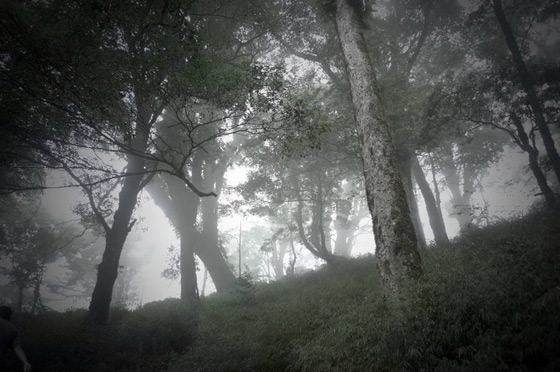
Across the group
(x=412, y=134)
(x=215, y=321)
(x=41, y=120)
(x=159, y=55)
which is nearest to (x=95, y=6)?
(x=159, y=55)

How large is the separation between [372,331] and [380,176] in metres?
3.21

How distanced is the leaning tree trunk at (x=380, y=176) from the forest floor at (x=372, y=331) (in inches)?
20.7

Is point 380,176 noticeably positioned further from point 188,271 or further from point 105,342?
point 188,271

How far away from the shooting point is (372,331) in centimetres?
541

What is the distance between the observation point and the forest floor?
4.07 meters

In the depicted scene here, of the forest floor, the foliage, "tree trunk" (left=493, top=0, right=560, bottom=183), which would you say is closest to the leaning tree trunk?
the forest floor

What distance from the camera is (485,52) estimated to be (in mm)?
15359

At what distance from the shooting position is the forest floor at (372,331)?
4.07 meters

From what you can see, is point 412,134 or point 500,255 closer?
point 500,255

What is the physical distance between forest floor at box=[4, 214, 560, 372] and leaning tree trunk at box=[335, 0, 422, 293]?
0.53 m

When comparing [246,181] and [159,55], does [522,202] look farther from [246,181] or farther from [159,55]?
[159,55]

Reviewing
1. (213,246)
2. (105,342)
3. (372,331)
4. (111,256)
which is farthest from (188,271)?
(372,331)

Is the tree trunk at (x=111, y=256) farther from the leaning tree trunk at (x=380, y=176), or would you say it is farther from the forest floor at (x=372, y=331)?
the leaning tree trunk at (x=380, y=176)

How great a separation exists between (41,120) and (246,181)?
1085cm
